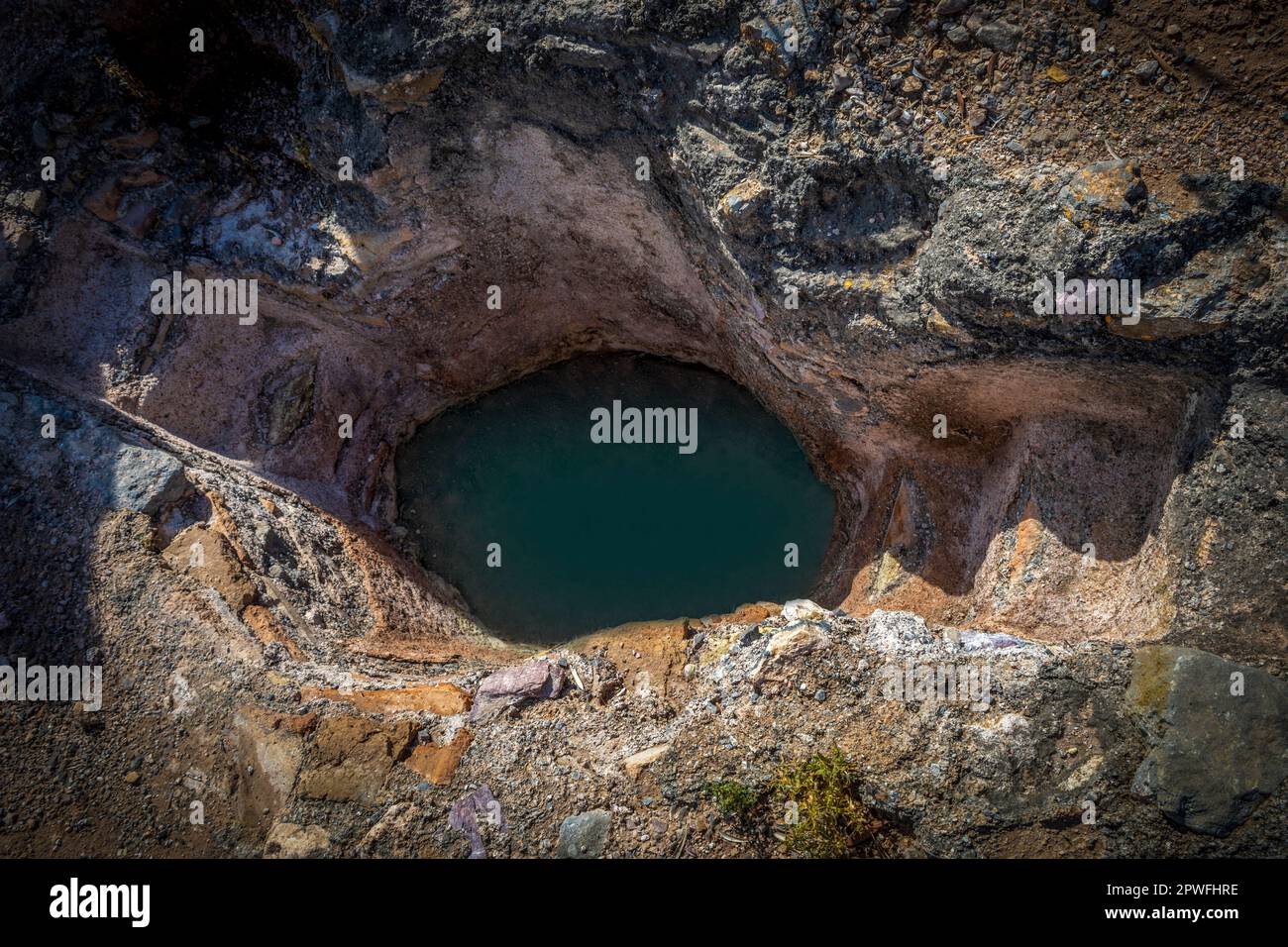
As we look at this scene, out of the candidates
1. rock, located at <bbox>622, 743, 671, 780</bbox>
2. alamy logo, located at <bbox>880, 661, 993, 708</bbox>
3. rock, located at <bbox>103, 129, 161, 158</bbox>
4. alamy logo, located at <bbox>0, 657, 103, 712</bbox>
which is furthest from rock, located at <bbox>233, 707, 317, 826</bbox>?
rock, located at <bbox>103, 129, 161, 158</bbox>

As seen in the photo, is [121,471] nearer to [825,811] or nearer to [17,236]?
[17,236]

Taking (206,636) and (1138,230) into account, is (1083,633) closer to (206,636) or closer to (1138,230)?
(1138,230)

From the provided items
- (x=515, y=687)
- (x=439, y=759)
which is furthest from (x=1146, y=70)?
(x=439, y=759)

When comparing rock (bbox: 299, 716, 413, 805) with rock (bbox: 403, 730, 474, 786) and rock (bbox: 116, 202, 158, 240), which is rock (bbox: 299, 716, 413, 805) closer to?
rock (bbox: 403, 730, 474, 786)

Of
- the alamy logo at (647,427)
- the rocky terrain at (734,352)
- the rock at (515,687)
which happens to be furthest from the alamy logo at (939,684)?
the alamy logo at (647,427)

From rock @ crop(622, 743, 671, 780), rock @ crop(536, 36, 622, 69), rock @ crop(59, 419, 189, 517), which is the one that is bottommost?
rock @ crop(622, 743, 671, 780)

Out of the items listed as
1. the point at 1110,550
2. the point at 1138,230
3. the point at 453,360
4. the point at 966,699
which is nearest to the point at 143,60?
the point at 453,360
